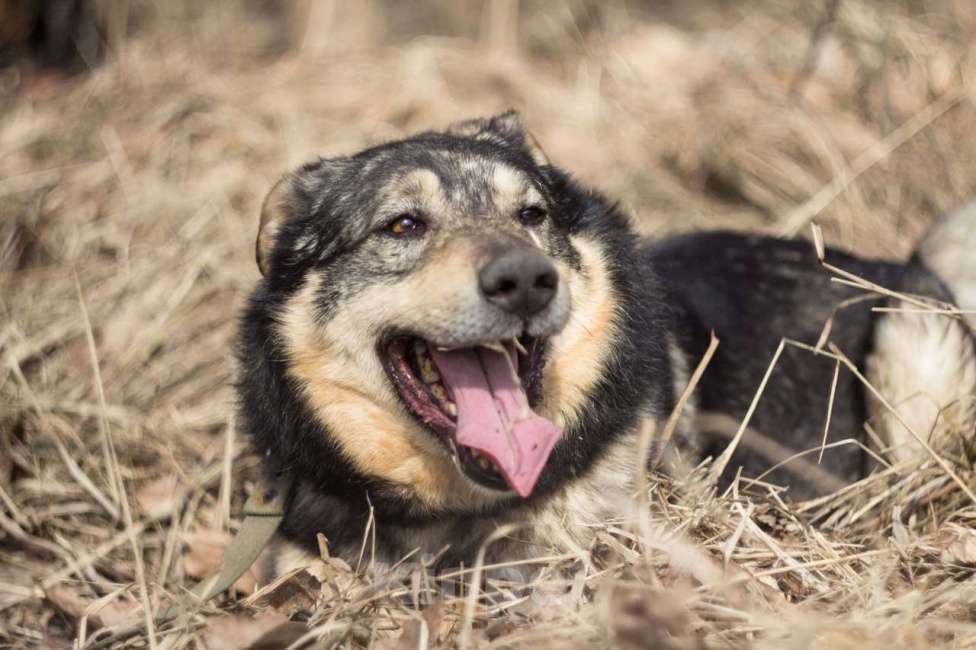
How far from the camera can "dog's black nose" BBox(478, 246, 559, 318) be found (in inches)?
122

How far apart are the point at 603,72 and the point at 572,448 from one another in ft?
17.7

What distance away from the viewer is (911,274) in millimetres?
4703

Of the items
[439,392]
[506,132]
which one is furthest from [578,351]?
[506,132]

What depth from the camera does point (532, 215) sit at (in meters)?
3.72

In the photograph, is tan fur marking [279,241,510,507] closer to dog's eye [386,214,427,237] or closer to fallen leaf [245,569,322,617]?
dog's eye [386,214,427,237]

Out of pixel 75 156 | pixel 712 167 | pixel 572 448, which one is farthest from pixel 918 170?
pixel 75 156

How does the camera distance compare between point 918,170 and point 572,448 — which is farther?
point 918,170

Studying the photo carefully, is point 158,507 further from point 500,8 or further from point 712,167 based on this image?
point 500,8

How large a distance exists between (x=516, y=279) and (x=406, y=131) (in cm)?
439

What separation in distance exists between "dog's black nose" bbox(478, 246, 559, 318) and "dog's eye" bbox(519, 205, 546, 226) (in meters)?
0.55

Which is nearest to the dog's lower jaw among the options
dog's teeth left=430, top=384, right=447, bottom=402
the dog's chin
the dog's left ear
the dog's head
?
the dog's head

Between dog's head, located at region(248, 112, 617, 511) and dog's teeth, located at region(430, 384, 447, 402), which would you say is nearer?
dog's head, located at region(248, 112, 617, 511)

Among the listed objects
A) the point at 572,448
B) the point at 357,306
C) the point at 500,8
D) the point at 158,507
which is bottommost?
the point at 158,507

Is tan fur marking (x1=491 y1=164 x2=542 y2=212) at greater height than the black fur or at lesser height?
greater
